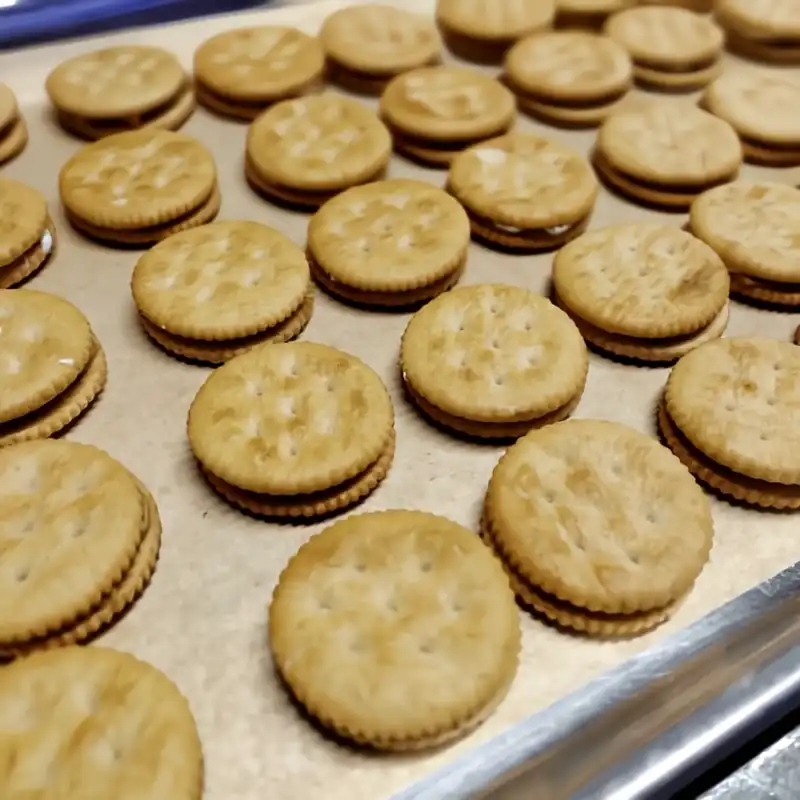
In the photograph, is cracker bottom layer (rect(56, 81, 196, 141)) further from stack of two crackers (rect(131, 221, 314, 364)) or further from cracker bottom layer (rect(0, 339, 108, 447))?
cracker bottom layer (rect(0, 339, 108, 447))

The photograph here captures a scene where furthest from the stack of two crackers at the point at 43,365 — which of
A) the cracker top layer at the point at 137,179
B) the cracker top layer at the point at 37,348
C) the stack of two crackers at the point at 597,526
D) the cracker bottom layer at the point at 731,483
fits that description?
the cracker bottom layer at the point at 731,483

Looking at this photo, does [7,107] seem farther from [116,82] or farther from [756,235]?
[756,235]

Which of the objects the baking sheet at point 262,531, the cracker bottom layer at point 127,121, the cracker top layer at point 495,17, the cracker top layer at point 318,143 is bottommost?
the baking sheet at point 262,531

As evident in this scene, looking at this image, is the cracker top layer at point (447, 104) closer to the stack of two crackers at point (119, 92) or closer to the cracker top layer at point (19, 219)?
the stack of two crackers at point (119, 92)

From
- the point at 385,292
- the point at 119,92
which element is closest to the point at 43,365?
the point at 385,292

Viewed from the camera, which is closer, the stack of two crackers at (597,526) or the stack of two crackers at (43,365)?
the stack of two crackers at (597,526)
